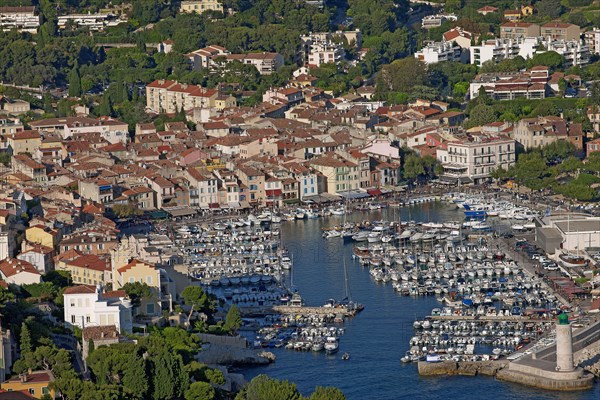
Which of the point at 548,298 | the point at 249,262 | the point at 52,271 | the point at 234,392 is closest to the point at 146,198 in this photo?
the point at 249,262

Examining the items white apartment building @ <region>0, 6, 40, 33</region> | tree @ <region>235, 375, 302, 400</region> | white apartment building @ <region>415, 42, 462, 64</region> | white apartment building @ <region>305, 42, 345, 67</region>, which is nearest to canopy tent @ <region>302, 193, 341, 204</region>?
white apartment building @ <region>415, 42, 462, 64</region>

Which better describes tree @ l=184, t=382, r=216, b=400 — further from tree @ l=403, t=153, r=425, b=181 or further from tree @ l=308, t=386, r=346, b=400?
tree @ l=403, t=153, r=425, b=181

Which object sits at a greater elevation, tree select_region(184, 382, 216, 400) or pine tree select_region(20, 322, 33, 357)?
pine tree select_region(20, 322, 33, 357)

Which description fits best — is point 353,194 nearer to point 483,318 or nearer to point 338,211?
point 338,211

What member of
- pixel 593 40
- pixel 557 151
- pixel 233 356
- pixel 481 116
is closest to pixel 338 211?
pixel 557 151

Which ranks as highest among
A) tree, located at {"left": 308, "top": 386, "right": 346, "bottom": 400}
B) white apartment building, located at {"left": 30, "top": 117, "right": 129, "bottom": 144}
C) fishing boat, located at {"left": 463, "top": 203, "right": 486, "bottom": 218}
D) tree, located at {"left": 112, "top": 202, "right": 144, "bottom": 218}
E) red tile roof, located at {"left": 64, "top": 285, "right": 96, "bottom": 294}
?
white apartment building, located at {"left": 30, "top": 117, "right": 129, "bottom": 144}

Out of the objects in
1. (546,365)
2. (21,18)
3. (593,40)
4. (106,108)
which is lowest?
(546,365)
